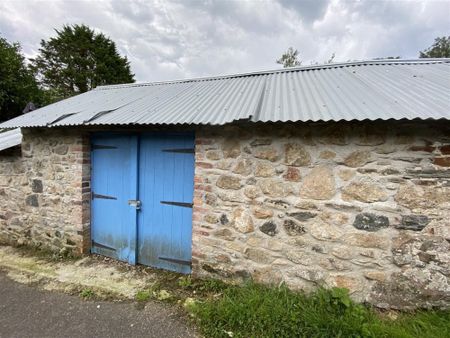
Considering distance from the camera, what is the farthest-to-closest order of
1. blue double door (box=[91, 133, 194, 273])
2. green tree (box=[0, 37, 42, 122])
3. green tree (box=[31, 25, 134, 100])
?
1. green tree (box=[31, 25, 134, 100])
2. green tree (box=[0, 37, 42, 122])
3. blue double door (box=[91, 133, 194, 273])

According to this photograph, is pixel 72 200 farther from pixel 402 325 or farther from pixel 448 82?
pixel 448 82

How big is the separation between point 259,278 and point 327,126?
1932mm

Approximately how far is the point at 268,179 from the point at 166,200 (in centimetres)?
158

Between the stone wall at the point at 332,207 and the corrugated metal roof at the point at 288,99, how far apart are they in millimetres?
213

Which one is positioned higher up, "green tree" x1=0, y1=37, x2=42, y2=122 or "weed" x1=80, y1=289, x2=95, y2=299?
"green tree" x1=0, y1=37, x2=42, y2=122

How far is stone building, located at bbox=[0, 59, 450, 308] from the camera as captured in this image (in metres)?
2.31

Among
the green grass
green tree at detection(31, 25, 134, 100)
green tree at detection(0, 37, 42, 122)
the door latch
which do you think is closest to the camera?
the green grass

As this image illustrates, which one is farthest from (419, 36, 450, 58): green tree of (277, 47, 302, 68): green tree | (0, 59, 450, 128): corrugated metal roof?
(0, 59, 450, 128): corrugated metal roof

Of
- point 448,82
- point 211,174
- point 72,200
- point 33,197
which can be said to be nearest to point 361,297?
point 211,174

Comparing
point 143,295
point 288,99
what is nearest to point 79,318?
point 143,295

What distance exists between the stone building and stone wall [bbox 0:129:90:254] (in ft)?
0.09

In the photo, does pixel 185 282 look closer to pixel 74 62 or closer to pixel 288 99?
pixel 288 99

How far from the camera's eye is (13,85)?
502 inches

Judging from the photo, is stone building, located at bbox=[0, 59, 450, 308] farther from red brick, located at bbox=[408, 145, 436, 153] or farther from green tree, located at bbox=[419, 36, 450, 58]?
green tree, located at bbox=[419, 36, 450, 58]
